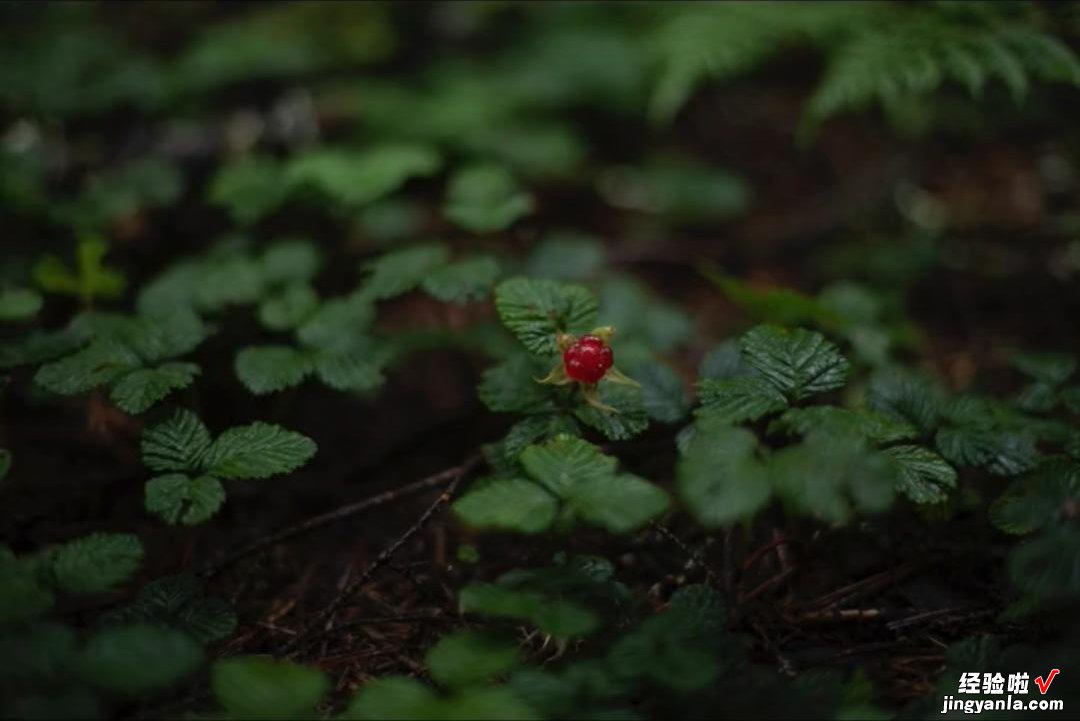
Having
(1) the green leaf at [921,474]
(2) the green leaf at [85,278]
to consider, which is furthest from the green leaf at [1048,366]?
(2) the green leaf at [85,278]

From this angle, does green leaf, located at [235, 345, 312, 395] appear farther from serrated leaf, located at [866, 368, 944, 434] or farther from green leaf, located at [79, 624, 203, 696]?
serrated leaf, located at [866, 368, 944, 434]

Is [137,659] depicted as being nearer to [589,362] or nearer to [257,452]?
[257,452]

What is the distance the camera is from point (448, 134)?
2877mm

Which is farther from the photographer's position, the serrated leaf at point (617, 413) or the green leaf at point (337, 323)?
the green leaf at point (337, 323)

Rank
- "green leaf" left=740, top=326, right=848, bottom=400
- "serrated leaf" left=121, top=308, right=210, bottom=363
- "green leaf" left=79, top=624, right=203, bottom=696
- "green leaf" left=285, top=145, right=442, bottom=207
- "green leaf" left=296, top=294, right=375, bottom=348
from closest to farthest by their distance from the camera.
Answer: "green leaf" left=79, top=624, right=203, bottom=696 < "green leaf" left=740, top=326, right=848, bottom=400 < "serrated leaf" left=121, top=308, right=210, bottom=363 < "green leaf" left=296, top=294, right=375, bottom=348 < "green leaf" left=285, top=145, right=442, bottom=207

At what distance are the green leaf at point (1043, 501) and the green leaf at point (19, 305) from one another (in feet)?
6.25

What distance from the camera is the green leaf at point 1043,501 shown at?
1.29 meters

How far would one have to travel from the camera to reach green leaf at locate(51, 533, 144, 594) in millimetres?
1306

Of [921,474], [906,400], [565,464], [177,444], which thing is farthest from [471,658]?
[906,400]

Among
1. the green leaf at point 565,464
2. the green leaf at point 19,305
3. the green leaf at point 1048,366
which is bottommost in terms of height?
the green leaf at point 1048,366

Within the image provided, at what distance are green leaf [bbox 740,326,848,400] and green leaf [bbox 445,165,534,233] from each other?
73 centimetres

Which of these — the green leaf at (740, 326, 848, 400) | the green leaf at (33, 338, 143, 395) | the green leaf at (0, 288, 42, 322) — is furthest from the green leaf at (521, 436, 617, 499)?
the green leaf at (0, 288, 42, 322)

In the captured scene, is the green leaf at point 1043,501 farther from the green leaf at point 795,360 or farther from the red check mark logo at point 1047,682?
the green leaf at point 795,360

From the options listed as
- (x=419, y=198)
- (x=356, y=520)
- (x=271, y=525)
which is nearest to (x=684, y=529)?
(x=356, y=520)
